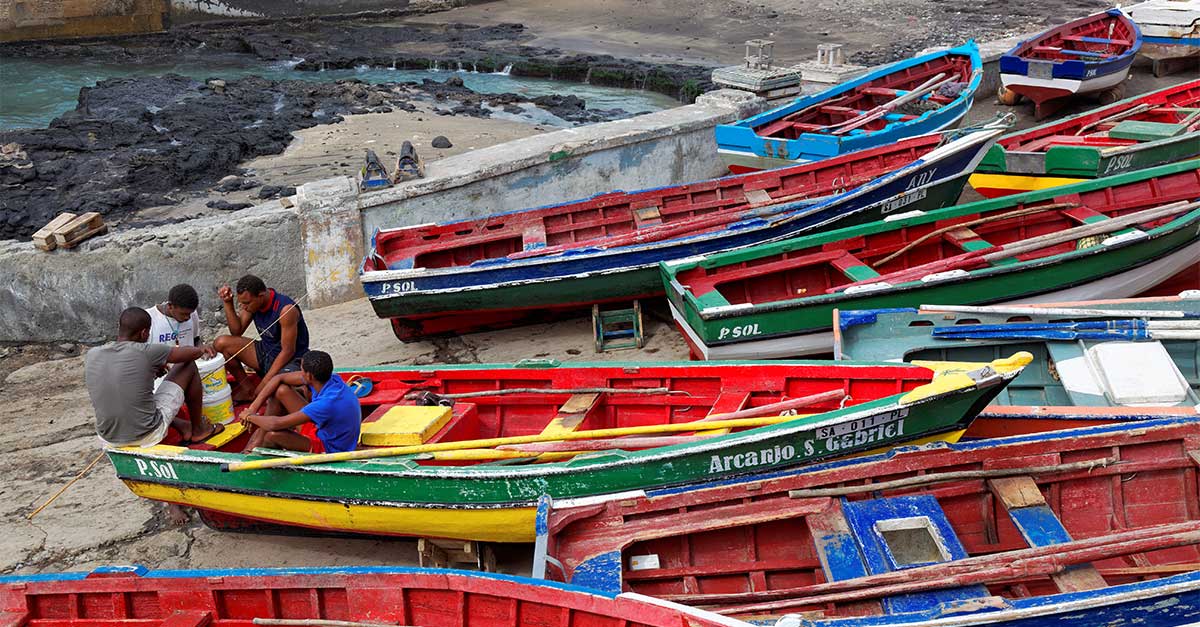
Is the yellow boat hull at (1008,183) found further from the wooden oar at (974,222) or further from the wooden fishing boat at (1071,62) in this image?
the wooden fishing boat at (1071,62)

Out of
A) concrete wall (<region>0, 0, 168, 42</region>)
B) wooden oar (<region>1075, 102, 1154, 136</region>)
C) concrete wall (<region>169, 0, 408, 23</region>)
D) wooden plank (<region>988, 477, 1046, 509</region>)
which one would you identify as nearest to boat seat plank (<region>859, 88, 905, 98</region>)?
wooden oar (<region>1075, 102, 1154, 136</region>)

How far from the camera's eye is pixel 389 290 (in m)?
9.77

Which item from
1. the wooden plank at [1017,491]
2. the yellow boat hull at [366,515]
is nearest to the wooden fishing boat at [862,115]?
the wooden plank at [1017,491]

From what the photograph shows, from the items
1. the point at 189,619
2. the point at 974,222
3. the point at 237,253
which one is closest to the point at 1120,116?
the point at 974,222

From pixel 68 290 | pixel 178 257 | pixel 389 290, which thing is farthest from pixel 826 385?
pixel 68 290

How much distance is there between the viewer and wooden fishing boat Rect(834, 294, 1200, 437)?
6586mm

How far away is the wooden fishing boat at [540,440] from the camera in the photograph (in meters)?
6.20

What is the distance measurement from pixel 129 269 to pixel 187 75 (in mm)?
15619

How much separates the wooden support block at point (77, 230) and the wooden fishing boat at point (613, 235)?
3.03m

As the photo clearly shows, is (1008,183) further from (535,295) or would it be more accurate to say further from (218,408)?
(218,408)

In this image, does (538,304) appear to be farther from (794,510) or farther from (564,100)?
(564,100)

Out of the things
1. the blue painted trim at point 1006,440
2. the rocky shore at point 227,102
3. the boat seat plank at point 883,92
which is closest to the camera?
the blue painted trim at point 1006,440

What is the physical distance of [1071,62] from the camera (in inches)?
564

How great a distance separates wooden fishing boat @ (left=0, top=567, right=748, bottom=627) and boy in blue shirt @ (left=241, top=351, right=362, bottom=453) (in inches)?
44.6
